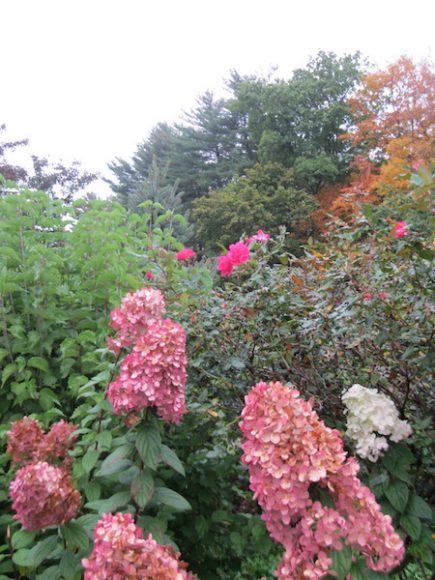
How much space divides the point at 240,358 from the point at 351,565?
101cm

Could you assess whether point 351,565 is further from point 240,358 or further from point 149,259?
point 149,259

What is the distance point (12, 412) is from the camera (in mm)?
2332

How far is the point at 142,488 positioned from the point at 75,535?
8.6 inches

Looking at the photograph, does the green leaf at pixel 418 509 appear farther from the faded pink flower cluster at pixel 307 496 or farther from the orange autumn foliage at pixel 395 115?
the orange autumn foliage at pixel 395 115

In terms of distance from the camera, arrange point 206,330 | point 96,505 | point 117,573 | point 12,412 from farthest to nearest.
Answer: point 12,412, point 206,330, point 96,505, point 117,573

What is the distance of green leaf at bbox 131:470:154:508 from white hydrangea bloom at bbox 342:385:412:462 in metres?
0.58

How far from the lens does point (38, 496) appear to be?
120 cm

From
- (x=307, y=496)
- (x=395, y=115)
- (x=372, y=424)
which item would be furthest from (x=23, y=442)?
(x=395, y=115)

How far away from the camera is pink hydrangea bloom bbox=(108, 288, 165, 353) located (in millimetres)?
1517

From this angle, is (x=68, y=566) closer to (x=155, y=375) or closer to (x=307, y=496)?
(x=155, y=375)

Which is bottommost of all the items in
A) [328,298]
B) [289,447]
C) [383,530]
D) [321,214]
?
[383,530]

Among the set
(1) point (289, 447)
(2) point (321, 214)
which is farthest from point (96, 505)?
(2) point (321, 214)

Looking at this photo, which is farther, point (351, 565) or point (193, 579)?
point (193, 579)

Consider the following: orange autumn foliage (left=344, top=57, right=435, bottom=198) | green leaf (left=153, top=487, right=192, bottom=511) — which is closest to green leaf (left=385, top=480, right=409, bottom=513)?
green leaf (left=153, top=487, right=192, bottom=511)
